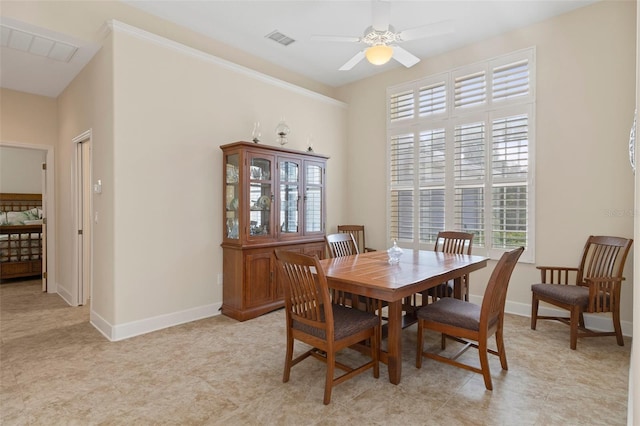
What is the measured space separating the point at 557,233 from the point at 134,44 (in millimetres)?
4911

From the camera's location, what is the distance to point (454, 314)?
8.14 feet

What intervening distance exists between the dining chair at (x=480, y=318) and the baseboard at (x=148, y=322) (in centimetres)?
249

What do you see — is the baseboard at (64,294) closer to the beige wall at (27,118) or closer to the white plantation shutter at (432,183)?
the beige wall at (27,118)

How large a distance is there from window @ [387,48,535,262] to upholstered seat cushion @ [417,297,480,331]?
1.91 m

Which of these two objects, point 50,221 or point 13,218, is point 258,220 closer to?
point 50,221

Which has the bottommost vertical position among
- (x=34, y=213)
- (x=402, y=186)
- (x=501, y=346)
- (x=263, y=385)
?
(x=263, y=385)

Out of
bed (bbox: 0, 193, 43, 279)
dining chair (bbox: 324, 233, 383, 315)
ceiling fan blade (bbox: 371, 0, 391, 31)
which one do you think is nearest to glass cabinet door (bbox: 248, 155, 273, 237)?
dining chair (bbox: 324, 233, 383, 315)

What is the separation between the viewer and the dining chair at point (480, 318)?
2.31 m

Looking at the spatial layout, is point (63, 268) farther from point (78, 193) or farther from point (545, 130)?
point (545, 130)

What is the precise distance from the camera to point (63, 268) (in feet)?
16.1

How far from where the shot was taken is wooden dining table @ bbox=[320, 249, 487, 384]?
225 centimetres

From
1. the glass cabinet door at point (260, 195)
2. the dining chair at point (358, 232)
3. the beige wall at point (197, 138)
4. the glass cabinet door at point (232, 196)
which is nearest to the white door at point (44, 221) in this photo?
the beige wall at point (197, 138)

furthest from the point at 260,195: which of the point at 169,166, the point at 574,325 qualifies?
the point at 574,325

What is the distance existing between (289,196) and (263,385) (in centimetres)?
248
